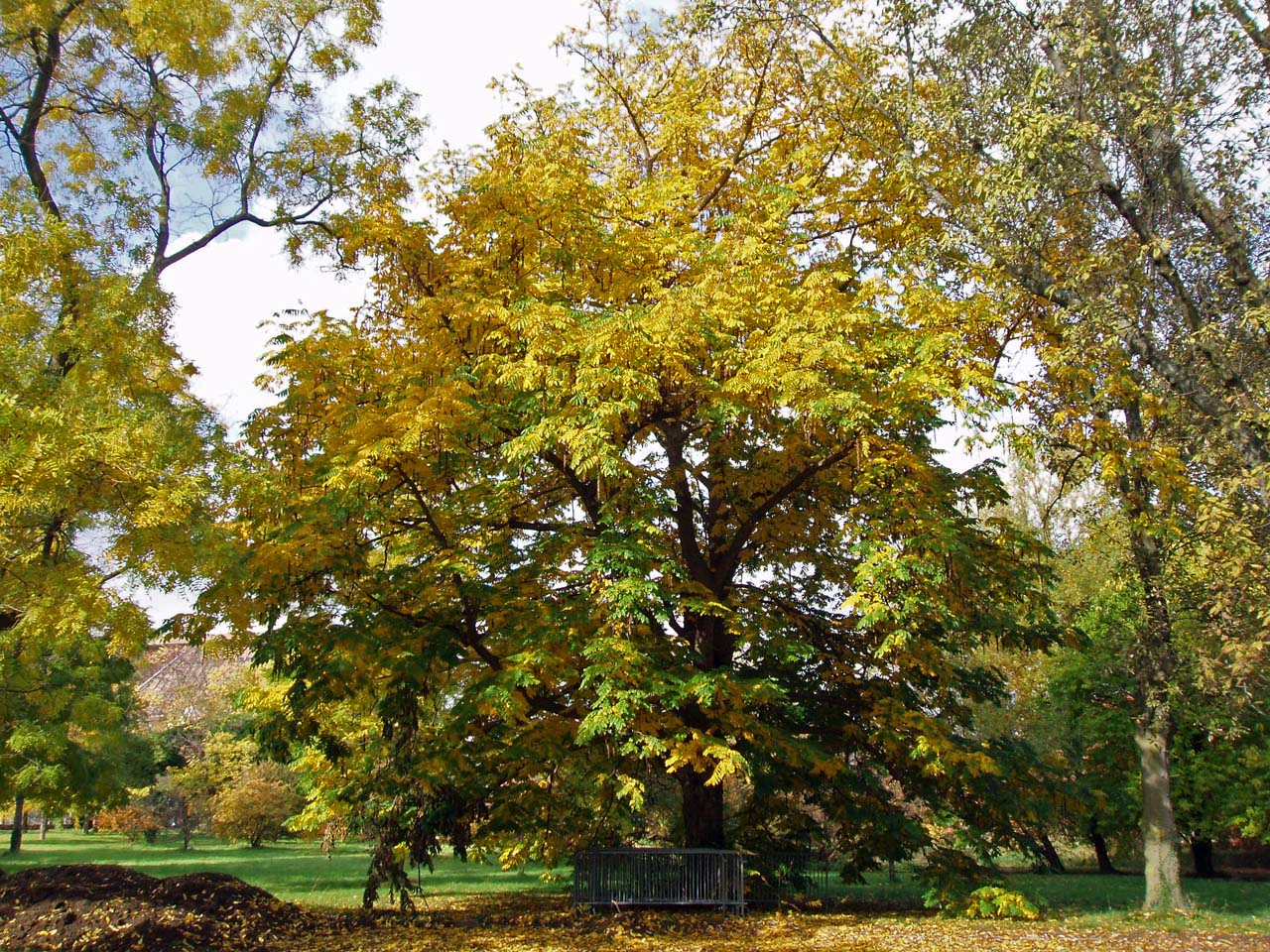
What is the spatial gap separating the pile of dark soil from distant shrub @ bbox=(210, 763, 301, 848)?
18.6 meters

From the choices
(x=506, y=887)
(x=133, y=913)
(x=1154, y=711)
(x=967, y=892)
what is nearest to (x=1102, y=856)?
(x=1154, y=711)

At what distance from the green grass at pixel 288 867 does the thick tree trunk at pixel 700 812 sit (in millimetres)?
5560

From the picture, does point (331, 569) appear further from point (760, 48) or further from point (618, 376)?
point (760, 48)

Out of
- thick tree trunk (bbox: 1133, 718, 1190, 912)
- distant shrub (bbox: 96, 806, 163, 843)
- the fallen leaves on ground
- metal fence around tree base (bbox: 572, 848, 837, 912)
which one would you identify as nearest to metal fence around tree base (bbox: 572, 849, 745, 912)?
metal fence around tree base (bbox: 572, 848, 837, 912)

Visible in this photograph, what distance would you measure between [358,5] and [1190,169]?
34.4 feet

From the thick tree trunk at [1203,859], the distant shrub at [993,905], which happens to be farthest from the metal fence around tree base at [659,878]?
the thick tree trunk at [1203,859]

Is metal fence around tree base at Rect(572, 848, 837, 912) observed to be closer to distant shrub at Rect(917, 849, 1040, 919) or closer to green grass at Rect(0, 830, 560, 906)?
distant shrub at Rect(917, 849, 1040, 919)

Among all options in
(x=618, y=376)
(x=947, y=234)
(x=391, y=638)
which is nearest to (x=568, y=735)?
(x=391, y=638)

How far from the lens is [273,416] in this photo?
10.4 m

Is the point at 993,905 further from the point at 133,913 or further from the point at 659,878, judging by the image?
the point at 133,913

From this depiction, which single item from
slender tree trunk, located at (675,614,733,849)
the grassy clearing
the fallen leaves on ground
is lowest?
the grassy clearing

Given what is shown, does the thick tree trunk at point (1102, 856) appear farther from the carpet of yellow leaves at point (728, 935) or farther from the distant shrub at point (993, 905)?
the carpet of yellow leaves at point (728, 935)

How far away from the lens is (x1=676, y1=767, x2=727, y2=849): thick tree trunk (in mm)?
11273

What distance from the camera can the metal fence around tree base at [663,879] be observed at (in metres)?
10.1
